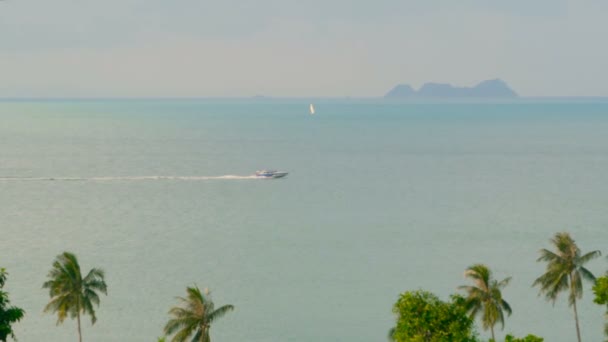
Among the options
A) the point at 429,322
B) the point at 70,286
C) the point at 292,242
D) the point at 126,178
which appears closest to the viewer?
the point at 429,322

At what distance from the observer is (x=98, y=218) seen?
13788cm

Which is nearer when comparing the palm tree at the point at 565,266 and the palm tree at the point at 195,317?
the palm tree at the point at 195,317

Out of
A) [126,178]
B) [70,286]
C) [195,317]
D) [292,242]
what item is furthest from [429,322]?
[126,178]

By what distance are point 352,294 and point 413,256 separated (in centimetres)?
1809

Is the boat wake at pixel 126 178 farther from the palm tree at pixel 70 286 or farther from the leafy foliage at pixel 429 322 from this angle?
the leafy foliage at pixel 429 322

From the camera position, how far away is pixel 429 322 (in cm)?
4862

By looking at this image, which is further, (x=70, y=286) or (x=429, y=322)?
(x=70, y=286)

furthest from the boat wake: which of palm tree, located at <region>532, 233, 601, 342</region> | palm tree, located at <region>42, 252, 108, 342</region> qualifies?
palm tree, located at <region>532, 233, 601, 342</region>

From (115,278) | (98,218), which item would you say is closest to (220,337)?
(115,278)

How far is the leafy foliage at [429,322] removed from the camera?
4828 centimetres

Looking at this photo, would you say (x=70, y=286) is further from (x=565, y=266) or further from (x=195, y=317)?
(x=565, y=266)

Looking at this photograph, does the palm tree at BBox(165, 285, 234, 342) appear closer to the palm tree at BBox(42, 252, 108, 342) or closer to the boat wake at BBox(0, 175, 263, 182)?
A: the palm tree at BBox(42, 252, 108, 342)

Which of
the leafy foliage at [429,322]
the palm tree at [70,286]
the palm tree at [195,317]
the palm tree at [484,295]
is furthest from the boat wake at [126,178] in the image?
the leafy foliage at [429,322]

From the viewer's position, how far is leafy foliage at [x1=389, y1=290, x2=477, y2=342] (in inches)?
1901
